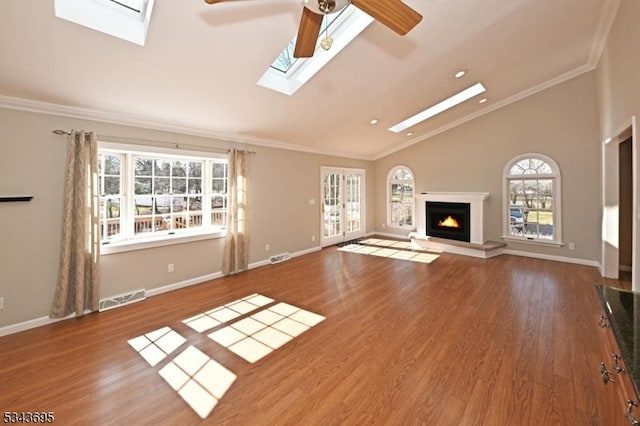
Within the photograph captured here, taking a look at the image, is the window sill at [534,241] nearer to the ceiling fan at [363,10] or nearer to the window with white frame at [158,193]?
the ceiling fan at [363,10]

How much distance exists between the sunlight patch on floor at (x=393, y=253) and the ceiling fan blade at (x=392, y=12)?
4.41 m

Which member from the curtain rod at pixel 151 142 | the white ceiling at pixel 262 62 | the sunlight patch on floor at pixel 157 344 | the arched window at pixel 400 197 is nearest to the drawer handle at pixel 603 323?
the white ceiling at pixel 262 62

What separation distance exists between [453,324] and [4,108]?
5164mm

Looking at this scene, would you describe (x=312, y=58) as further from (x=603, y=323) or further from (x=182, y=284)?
(x=182, y=284)

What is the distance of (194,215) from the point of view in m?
4.55

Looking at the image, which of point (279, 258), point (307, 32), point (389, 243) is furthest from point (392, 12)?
point (389, 243)

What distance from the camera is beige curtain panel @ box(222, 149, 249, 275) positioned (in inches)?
183

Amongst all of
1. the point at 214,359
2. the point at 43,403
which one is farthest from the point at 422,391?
the point at 43,403

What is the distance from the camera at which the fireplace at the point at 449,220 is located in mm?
6219

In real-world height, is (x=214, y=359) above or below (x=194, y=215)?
below

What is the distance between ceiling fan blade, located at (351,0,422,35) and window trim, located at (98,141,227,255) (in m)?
3.24

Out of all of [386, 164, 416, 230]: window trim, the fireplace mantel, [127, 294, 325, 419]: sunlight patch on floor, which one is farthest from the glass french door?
[127, 294, 325, 419]: sunlight patch on floor

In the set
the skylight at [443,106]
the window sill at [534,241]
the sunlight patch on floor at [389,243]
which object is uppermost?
the skylight at [443,106]

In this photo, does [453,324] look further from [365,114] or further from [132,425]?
[365,114]
